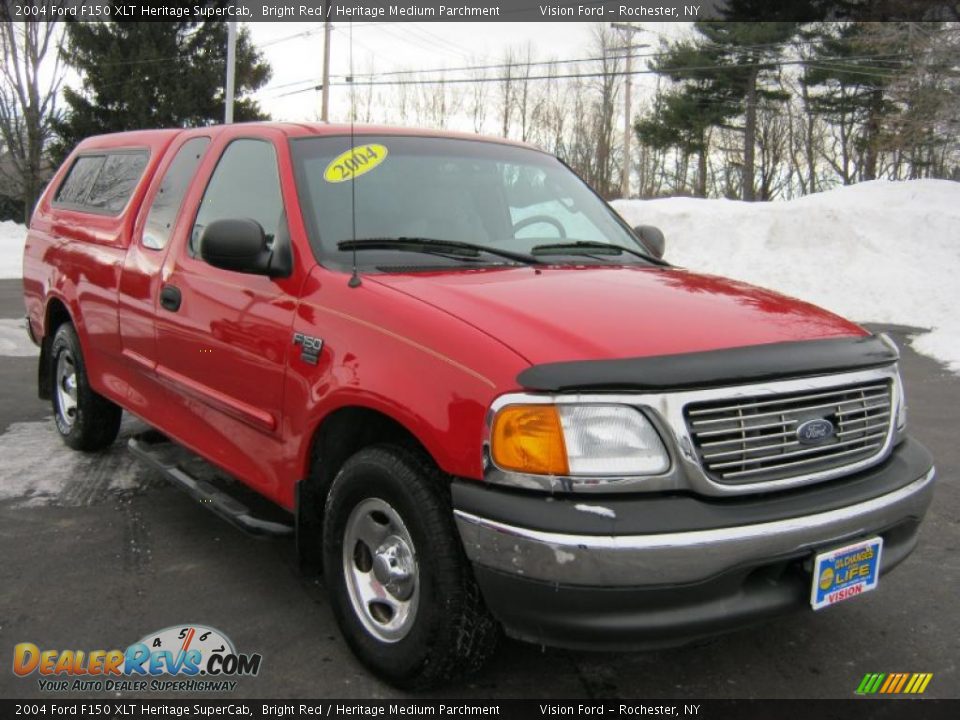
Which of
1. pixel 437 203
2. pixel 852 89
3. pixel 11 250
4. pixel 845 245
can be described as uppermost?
pixel 852 89

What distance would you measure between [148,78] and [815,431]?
34103mm

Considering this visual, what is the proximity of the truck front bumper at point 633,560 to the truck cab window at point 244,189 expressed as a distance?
66.5 inches

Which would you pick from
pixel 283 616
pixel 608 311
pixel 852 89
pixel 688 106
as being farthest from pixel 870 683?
pixel 852 89

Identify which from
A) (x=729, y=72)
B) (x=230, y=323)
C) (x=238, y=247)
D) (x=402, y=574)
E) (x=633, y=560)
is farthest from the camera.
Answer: (x=729, y=72)

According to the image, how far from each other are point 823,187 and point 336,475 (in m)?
41.9

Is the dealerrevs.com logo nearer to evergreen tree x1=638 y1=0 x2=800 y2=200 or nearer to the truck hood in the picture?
the truck hood

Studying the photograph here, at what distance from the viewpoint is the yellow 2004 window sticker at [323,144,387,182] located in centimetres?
340

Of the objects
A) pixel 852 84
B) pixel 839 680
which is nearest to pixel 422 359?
pixel 839 680

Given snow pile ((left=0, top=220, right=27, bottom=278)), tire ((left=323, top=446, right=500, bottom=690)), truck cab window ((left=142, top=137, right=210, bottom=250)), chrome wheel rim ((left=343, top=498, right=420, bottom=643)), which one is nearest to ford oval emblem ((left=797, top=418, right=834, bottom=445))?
tire ((left=323, top=446, right=500, bottom=690))

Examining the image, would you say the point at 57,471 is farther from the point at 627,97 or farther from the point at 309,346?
the point at 627,97

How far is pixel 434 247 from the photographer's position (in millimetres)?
3236

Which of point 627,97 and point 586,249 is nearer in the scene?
point 586,249

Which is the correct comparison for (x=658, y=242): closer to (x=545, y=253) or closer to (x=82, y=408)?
(x=545, y=253)

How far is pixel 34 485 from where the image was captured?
4.69m
